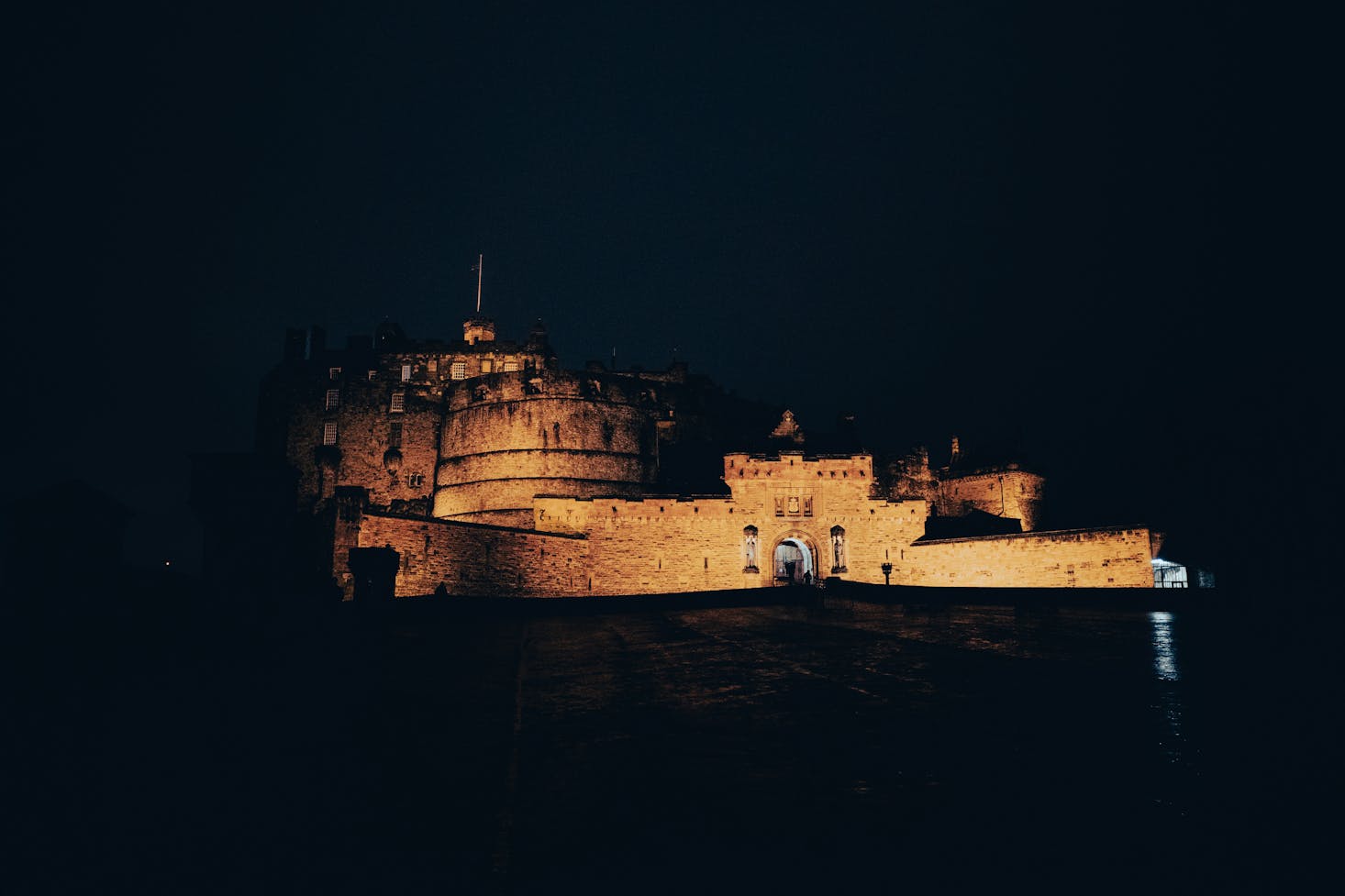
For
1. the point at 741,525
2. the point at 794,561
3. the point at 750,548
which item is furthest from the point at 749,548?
the point at 794,561

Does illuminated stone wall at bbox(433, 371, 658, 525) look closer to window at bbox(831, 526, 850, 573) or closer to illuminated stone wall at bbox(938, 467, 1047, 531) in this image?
window at bbox(831, 526, 850, 573)

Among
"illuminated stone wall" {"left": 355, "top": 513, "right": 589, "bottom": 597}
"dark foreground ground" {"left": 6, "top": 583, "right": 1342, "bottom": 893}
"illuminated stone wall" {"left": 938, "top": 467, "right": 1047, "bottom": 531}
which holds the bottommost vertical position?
"dark foreground ground" {"left": 6, "top": 583, "right": 1342, "bottom": 893}

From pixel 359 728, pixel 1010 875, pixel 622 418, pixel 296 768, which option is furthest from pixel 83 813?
pixel 622 418

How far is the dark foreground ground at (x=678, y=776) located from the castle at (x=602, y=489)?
17120 mm

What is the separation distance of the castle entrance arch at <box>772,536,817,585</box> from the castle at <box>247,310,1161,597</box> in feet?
0.35

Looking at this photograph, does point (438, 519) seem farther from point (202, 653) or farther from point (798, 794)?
point (798, 794)

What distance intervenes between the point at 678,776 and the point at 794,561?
1290 inches

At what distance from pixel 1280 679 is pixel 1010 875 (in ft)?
16.9

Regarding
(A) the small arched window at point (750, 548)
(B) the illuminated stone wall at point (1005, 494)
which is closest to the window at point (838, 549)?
(A) the small arched window at point (750, 548)

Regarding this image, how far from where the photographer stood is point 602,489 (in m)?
40.9

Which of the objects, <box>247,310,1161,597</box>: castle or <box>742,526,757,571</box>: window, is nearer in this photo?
<box>247,310,1161,597</box>: castle

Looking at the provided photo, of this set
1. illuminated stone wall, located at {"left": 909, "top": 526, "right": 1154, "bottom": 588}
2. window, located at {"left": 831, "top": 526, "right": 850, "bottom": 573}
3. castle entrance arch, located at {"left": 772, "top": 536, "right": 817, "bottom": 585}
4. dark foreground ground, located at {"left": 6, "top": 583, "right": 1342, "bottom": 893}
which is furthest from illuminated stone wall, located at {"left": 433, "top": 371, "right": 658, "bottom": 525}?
dark foreground ground, located at {"left": 6, "top": 583, "right": 1342, "bottom": 893}

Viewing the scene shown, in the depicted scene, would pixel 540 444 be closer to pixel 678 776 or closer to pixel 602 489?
pixel 602 489

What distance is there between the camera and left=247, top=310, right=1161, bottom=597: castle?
29047mm
